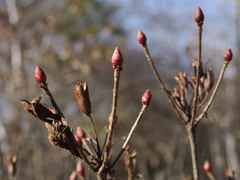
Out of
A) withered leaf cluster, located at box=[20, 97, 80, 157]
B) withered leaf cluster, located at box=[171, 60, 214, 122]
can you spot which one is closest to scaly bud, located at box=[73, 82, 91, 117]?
withered leaf cluster, located at box=[20, 97, 80, 157]

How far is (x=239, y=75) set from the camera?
39.2 ft

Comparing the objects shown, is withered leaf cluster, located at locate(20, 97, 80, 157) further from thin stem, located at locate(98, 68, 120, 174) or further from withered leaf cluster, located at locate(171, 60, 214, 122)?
withered leaf cluster, located at locate(171, 60, 214, 122)

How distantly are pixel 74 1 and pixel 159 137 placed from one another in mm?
4869

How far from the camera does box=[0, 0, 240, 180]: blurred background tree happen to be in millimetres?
5527

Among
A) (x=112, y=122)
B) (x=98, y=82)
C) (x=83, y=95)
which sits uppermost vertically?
(x=98, y=82)

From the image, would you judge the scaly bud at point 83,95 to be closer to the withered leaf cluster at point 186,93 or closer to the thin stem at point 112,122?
the thin stem at point 112,122

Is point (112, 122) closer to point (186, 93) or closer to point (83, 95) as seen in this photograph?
point (83, 95)

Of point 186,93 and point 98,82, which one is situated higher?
point 98,82

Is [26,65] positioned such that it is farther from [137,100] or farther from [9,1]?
[137,100]

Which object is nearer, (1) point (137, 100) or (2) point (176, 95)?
(2) point (176, 95)

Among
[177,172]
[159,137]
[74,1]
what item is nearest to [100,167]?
[177,172]

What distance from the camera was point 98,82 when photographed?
1027cm

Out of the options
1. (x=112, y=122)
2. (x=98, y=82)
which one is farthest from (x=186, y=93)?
(x=98, y=82)

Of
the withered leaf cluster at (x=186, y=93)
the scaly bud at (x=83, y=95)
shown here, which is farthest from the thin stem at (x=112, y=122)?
the withered leaf cluster at (x=186, y=93)
